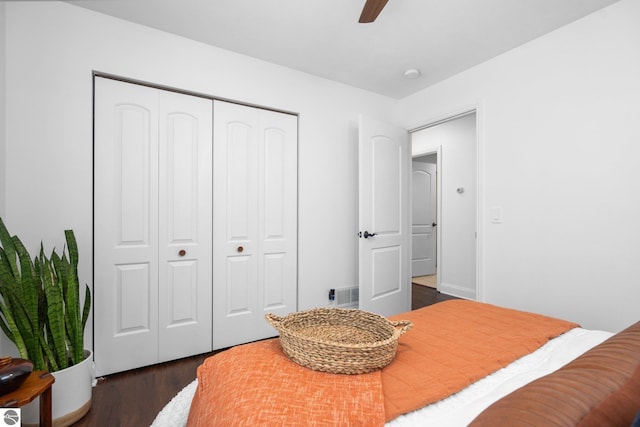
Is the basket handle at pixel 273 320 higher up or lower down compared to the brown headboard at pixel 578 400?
lower down

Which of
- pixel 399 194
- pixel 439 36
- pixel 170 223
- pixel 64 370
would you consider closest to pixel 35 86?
pixel 170 223

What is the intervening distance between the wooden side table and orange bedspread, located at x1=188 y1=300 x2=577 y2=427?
2.36 ft

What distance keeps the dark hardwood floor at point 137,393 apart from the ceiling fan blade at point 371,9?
2409 millimetres

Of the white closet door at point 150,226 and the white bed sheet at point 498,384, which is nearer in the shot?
the white bed sheet at point 498,384

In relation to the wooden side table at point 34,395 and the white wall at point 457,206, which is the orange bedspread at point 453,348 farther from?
the white wall at point 457,206

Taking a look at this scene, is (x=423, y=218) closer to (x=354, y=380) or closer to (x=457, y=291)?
(x=457, y=291)

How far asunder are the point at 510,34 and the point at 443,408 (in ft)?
8.49

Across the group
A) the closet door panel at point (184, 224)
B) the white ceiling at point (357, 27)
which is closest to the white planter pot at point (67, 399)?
the closet door panel at point (184, 224)

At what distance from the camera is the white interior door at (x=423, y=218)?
5.48 meters

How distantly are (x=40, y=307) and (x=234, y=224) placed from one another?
129cm

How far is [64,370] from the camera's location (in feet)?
5.24

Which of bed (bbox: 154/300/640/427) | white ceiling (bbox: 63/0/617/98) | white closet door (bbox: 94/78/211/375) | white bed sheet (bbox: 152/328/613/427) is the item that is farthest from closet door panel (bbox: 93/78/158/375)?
bed (bbox: 154/300/640/427)

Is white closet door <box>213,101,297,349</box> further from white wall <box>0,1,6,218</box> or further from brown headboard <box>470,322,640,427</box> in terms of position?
brown headboard <box>470,322,640,427</box>

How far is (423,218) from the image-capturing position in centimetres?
561
